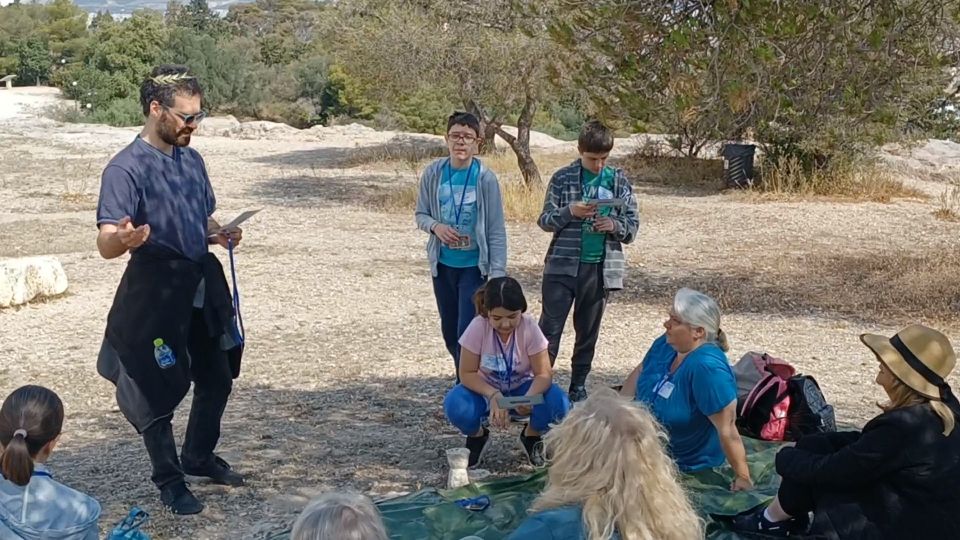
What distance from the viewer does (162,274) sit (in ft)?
14.5

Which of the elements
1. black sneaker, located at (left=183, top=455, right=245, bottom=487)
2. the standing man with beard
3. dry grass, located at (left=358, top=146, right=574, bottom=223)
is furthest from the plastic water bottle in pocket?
dry grass, located at (left=358, top=146, right=574, bottom=223)

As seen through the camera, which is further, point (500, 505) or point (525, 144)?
point (525, 144)

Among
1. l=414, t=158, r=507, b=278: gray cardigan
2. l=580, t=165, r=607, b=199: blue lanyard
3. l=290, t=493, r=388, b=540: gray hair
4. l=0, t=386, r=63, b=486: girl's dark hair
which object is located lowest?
l=0, t=386, r=63, b=486: girl's dark hair

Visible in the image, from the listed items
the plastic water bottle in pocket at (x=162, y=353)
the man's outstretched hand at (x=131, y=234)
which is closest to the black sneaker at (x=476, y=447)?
the plastic water bottle in pocket at (x=162, y=353)

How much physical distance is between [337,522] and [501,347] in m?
2.72

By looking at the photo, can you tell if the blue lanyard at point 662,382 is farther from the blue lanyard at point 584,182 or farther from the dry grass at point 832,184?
the dry grass at point 832,184

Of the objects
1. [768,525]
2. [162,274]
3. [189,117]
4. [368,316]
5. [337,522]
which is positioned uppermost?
[189,117]

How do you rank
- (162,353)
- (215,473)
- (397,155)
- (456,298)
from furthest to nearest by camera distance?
(397,155), (456,298), (215,473), (162,353)

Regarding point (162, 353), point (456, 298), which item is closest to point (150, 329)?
point (162, 353)

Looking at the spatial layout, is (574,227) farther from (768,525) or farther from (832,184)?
(832,184)

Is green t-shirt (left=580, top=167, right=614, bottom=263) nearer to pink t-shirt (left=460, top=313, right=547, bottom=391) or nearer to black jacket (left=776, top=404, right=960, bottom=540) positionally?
pink t-shirt (left=460, top=313, right=547, bottom=391)

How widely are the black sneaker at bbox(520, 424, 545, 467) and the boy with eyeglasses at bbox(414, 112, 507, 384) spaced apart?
1.78 ft

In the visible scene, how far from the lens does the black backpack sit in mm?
5008

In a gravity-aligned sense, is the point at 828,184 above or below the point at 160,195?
below
